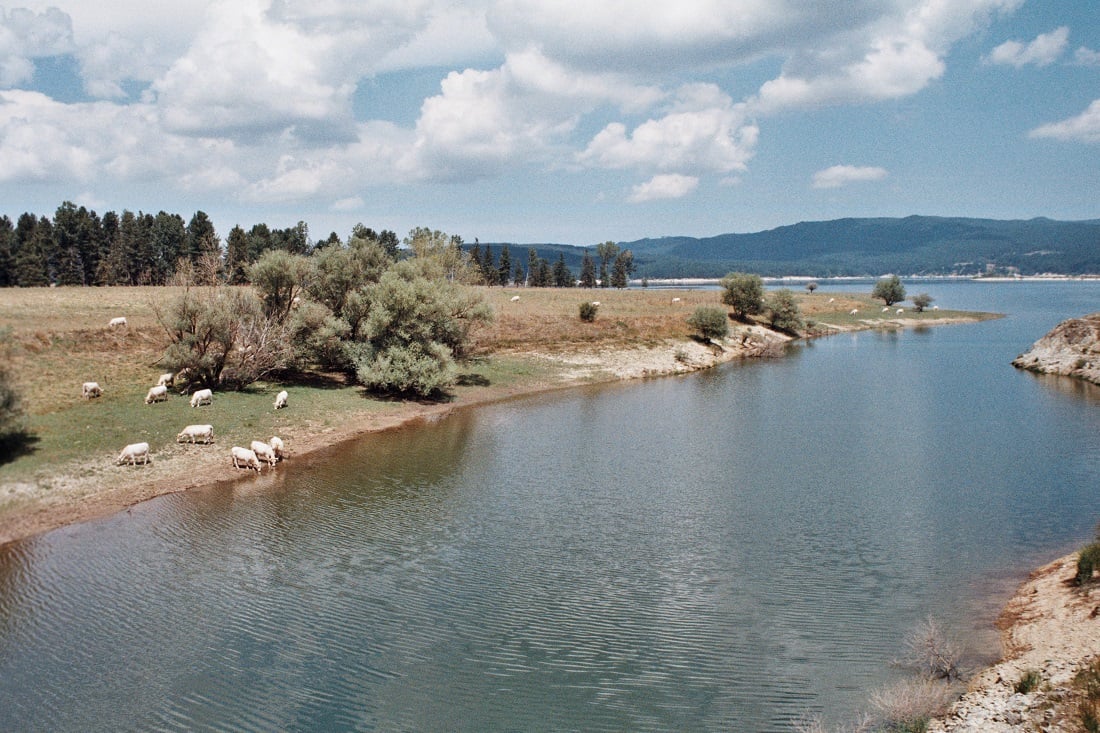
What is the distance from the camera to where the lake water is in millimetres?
14492

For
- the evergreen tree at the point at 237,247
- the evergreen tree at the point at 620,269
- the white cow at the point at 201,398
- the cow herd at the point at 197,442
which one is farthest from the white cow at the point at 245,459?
the evergreen tree at the point at 620,269

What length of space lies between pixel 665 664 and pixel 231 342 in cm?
3526

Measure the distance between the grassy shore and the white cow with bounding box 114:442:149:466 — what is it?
1.66 feet

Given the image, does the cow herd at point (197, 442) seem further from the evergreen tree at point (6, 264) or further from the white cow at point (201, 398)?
the evergreen tree at point (6, 264)

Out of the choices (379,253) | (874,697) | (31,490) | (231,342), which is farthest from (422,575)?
(379,253)

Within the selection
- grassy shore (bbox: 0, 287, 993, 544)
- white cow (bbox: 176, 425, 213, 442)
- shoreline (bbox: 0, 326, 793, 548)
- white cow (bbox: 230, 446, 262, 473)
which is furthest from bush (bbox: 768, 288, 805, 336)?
white cow (bbox: 176, 425, 213, 442)

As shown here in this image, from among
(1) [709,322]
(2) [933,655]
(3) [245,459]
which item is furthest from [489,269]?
(2) [933,655]

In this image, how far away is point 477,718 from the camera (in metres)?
13.8

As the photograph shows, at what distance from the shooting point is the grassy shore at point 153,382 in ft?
91.3

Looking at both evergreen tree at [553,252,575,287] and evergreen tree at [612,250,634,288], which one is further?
evergreen tree at [553,252,575,287]

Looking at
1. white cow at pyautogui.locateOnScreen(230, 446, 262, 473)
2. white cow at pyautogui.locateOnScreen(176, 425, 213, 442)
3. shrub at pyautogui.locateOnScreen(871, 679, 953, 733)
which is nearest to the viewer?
shrub at pyautogui.locateOnScreen(871, 679, 953, 733)

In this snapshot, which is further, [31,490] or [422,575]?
[31,490]

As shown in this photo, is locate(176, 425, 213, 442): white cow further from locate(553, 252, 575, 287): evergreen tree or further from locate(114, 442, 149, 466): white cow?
locate(553, 252, 575, 287): evergreen tree

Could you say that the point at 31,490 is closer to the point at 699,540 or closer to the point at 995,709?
the point at 699,540
